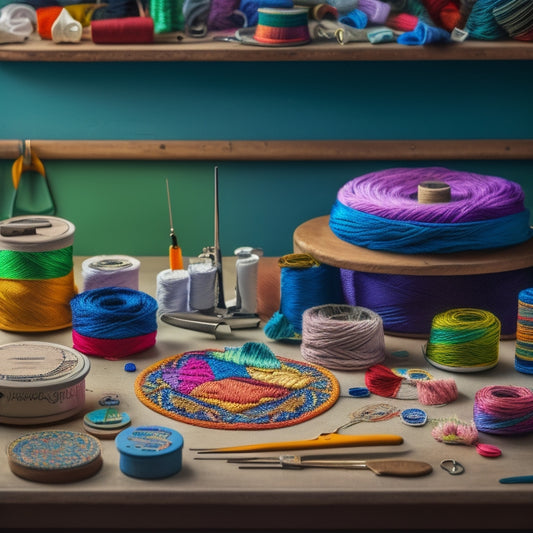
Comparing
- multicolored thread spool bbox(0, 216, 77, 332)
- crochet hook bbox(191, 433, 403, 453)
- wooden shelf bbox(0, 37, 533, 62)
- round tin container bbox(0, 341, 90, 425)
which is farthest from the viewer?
wooden shelf bbox(0, 37, 533, 62)

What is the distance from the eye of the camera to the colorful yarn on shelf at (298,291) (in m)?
2.69

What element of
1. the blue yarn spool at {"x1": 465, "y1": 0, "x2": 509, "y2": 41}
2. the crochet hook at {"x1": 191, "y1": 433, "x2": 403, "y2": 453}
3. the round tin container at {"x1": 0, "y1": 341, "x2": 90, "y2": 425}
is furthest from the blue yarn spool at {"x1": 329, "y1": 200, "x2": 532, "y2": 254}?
the blue yarn spool at {"x1": 465, "y1": 0, "x2": 509, "y2": 41}

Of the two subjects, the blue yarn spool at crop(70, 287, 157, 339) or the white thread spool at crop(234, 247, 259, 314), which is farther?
the white thread spool at crop(234, 247, 259, 314)

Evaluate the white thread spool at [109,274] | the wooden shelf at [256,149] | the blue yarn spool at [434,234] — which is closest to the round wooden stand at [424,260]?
the blue yarn spool at [434,234]

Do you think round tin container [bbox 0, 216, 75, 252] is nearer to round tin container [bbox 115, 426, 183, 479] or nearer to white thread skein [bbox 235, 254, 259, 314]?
white thread skein [bbox 235, 254, 259, 314]

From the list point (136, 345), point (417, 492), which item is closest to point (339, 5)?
point (136, 345)

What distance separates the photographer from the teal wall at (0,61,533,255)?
159 inches

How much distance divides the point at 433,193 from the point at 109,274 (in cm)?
86

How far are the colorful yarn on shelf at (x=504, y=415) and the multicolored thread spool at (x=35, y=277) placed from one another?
109cm

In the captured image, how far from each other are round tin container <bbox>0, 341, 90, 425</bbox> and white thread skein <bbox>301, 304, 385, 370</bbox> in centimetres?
53

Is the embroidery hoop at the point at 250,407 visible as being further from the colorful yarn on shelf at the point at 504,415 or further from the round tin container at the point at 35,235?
the round tin container at the point at 35,235

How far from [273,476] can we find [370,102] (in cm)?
230

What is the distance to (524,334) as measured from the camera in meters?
2.49

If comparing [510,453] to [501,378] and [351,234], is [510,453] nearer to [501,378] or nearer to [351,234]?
[501,378]
